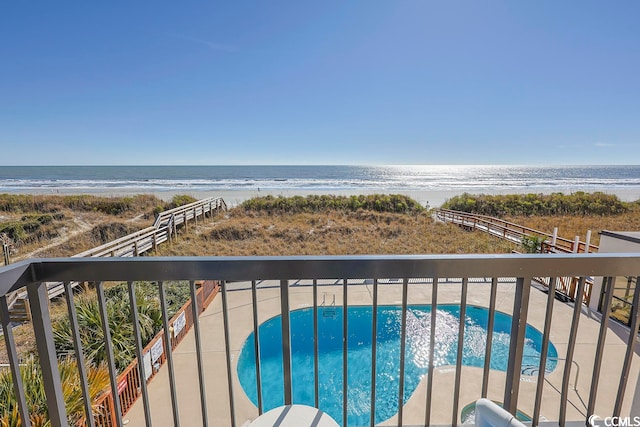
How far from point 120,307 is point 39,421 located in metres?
2.65

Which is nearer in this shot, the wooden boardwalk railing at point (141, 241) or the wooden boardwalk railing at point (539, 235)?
the wooden boardwalk railing at point (141, 241)

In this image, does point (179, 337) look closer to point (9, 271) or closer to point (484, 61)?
point (9, 271)

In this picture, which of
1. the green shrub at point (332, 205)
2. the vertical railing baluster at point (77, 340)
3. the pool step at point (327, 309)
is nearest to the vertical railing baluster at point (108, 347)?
the vertical railing baluster at point (77, 340)

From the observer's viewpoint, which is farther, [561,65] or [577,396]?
[561,65]

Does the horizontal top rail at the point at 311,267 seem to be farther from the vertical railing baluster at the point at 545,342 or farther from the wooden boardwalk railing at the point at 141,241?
the wooden boardwalk railing at the point at 141,241

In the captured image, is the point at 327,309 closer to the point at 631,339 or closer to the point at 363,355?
the point at 363,355

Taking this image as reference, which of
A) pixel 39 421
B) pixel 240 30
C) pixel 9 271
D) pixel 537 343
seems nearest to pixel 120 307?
pixel 39 421

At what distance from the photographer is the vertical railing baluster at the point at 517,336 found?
102 cm

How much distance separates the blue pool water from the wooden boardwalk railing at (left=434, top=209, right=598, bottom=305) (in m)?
1.65

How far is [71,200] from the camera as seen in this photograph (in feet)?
54.6

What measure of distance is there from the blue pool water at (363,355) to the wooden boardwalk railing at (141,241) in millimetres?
3654

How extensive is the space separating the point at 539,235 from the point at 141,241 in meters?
12.8

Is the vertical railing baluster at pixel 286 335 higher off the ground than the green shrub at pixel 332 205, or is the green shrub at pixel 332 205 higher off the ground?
the vertical railing baluster at pixel 286 335

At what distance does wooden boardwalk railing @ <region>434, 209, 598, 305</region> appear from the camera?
21.5ft
